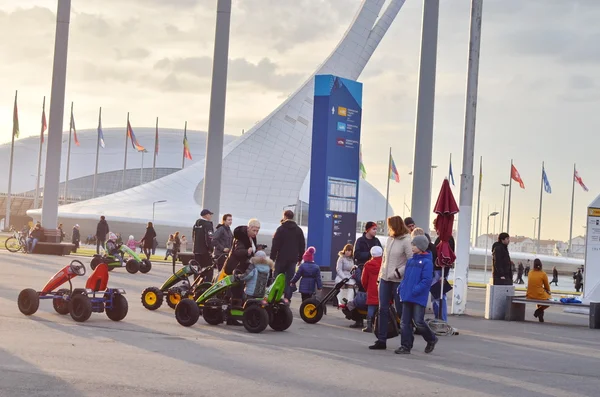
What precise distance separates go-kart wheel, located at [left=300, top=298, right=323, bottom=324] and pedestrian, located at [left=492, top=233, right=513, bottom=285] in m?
4.60

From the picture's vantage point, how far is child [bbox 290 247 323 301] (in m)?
14.9

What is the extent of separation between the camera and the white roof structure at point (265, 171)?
54844mm

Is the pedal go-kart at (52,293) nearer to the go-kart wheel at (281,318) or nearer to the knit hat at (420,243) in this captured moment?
the go-kart wheel at (281,318)

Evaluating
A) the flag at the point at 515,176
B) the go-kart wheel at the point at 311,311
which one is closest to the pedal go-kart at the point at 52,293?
the go-kart wheel at the point at 311,311

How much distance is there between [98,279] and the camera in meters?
12.2

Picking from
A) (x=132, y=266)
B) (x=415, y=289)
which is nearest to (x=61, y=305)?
(x=415, y=289)

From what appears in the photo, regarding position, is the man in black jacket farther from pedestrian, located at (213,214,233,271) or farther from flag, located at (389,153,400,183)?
flag, located at (389,153,400,183)

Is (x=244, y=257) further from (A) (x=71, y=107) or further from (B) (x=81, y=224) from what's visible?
(A) (x=71, y=107)

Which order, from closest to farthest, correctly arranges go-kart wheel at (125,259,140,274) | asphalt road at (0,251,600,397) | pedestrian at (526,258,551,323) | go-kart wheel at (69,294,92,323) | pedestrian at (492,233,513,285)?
asphalt road at (0,251,600,397), go-kart wheel at (69,294,92,323), pedestrian at (526,258,551,323), pedestrian at (492,233,513,285), go-kart wheel at (125,259,140,274)

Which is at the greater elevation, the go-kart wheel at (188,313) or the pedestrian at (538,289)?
the pedestrian at (538,289)

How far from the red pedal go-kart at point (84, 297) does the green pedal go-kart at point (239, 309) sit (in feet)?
2.57

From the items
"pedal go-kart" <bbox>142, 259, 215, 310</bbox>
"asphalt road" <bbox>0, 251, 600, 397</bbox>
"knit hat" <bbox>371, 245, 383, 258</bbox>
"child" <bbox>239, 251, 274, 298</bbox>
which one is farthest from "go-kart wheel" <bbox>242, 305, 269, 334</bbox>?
"pedal go-kart" <bbox>142, 259, 215, 310</bbox>

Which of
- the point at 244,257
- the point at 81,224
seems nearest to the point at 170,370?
the point at 244,257

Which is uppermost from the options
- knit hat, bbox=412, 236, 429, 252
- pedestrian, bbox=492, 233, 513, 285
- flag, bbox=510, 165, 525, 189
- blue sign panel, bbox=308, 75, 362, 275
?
flag, bbox=510, 165, 525, 189
